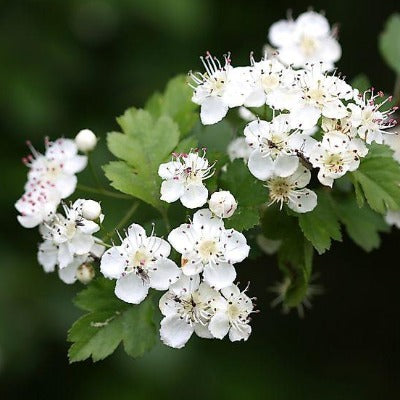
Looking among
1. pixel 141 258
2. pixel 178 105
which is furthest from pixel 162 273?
pixel 178 105

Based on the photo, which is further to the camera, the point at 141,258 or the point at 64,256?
the point at 64,256

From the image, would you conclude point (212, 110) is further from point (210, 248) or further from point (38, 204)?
point (38, 204)

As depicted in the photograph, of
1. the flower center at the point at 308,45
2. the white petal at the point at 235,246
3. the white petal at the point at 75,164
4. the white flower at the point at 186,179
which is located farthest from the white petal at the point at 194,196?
the flower center at the point at 308,45

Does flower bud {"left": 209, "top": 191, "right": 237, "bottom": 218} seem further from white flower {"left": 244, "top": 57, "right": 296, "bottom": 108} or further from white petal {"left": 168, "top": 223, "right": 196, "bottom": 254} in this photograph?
white flower {"left": 244, "top": 57, "right": 296, "bottom": 108}

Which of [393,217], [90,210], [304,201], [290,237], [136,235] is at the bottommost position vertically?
[393,217]

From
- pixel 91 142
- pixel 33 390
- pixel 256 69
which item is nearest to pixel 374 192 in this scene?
pixel 256 69

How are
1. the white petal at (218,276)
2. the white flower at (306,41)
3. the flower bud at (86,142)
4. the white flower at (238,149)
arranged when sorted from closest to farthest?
the white petal at (218,276) → the white flower at (238,149) → the flower bud at (86,142) → the white flower at (306,41)

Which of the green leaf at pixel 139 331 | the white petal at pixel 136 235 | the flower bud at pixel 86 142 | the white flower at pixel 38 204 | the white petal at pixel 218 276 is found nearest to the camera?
the white petal at pixel 218 276

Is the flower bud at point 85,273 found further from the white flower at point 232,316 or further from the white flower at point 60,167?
the white flower at point 232,316
